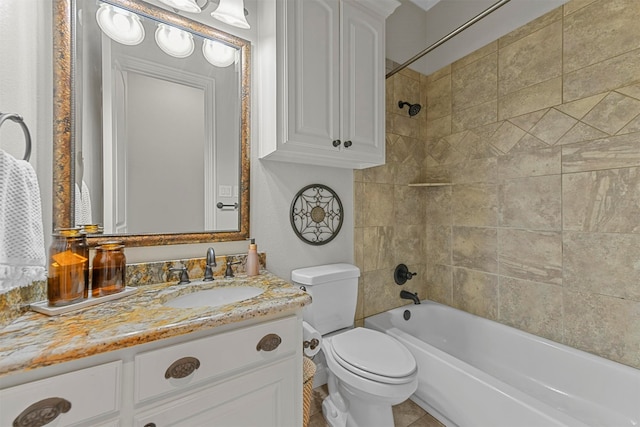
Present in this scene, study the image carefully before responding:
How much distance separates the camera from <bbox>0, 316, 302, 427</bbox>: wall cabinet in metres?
0.60

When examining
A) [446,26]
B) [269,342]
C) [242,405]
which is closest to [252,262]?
[269,342]

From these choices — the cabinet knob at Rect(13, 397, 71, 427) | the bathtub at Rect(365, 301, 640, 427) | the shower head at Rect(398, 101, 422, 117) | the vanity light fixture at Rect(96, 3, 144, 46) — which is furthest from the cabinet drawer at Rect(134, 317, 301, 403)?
the shower head at Rect(398, 101, 422, 117)

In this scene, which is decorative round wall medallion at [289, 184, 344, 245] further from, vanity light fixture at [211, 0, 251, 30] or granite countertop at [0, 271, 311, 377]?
vanity light fixture at [211, 0, 251, 30]

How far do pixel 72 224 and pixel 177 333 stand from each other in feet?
2.35

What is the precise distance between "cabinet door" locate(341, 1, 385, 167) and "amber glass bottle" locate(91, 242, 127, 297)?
3.79 ft

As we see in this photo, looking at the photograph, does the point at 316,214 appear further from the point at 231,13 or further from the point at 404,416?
the point at 404,416

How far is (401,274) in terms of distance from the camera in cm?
210

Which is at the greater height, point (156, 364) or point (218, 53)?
point (218, 53)

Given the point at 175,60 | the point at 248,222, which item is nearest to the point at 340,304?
the point at 248,222

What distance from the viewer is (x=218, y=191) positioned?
4.51 feet

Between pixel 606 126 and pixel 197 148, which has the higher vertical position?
pixel 606 126

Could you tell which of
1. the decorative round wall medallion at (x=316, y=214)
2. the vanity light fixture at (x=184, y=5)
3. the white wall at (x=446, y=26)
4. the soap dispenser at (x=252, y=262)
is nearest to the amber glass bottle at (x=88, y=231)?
the soap dispenser at (x=252, y=262)

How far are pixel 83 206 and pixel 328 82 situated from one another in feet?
4.15

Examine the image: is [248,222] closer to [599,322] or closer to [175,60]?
[175,60]
